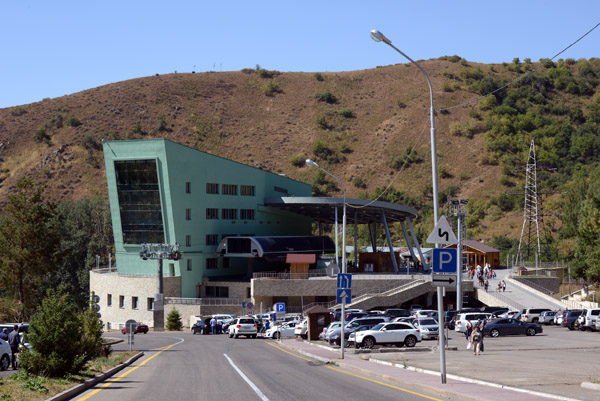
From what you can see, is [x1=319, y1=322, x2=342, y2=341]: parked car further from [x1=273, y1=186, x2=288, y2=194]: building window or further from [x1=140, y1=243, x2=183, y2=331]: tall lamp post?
[x1=273, y1=186, x2=288, y2=194]: building window

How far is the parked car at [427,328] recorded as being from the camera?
42.9 meters

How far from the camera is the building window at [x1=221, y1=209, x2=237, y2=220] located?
82312mm

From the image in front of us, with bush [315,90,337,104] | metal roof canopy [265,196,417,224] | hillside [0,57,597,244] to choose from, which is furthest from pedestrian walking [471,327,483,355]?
bush [315,90,337,104]

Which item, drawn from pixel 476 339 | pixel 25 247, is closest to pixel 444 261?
pixel 476 339

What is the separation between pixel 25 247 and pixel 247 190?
1093 inches

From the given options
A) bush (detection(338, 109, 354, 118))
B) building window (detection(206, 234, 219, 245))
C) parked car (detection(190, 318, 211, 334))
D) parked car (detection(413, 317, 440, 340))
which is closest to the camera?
parked car (detection(413, 317, 440, 340))

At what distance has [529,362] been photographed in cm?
2536

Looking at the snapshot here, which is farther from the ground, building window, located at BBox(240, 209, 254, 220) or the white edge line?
building window, located at BBox(240, 209, 254, 220)

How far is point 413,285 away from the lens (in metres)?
71.0

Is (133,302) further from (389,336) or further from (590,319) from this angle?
(590,319)

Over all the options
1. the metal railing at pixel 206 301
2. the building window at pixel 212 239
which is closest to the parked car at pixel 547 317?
the metal railing at pixel 206 301

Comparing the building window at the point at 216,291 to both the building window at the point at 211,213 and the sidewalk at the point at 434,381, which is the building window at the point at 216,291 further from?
the sidewalk at the point at 434,381

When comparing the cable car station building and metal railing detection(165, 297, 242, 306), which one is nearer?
metal railing detection(165, 297, 242, 306)

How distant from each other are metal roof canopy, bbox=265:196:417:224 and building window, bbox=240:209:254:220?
2488mm
